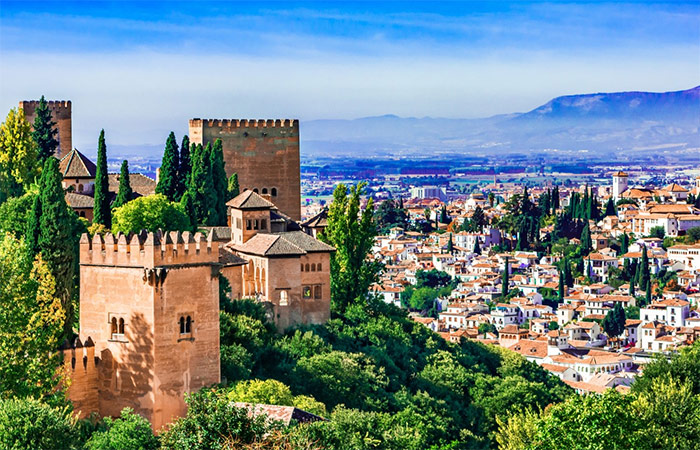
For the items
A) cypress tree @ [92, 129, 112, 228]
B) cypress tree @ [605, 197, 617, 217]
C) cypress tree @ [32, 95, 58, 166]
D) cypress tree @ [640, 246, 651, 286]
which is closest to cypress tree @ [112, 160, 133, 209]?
cypress tree @ [92, 129, 112, 228]

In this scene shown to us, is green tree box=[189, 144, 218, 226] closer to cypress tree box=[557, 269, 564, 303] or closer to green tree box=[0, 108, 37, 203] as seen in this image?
green tree box=[0, 108, 37, 203]

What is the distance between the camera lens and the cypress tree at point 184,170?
42.5 metres

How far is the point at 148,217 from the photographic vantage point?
3622cm

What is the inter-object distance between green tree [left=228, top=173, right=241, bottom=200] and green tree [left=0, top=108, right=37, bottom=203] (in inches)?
262

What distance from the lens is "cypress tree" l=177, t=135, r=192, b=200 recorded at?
42.5 m

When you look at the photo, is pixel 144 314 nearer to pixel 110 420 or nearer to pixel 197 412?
pixel 110 420

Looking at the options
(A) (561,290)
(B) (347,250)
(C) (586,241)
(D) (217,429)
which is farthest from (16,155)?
(C) (586,241)

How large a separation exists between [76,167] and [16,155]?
1.82m

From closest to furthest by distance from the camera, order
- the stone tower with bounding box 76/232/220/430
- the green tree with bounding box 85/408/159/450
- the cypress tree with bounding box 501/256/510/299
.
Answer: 1. the green tree with bounding box 85/408/159/450
2. the stone tower with bounding box 76/232/220/430
3. the cypress tree with bounding box 501/256/510/299

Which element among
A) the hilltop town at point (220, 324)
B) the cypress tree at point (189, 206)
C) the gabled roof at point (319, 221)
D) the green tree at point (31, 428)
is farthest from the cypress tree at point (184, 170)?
the green tree at point (31, 428)

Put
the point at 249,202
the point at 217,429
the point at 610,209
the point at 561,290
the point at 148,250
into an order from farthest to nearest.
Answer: the point at 610,209
the point at 561,290
the point at 249,202
the point at 148,250
the point at 217,429

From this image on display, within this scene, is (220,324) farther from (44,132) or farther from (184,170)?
(44,132)

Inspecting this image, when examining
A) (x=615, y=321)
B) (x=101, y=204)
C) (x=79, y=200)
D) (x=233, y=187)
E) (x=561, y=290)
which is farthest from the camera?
(x=561, y=290)

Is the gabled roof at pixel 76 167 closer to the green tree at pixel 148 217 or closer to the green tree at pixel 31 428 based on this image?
the green tree at pixel 148 217
